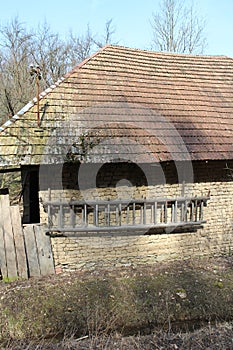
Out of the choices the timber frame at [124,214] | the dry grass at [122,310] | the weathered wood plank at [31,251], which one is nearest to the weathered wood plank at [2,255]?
the dry grass at [122,310]

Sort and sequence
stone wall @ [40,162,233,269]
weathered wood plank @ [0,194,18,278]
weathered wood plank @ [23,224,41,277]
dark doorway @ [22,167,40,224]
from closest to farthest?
weathered wood plank @ [0,194,18,278] < weathered wood plank @ [23,224,41,277] < stone wall @ [40,162,233,269] < dark doorway @ [22,167,40,224]

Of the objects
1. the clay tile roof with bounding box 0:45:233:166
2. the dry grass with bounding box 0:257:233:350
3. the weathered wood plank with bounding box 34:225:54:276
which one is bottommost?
the dry grass with bounding box 0:257:233:350

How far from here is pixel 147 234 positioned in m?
6.49

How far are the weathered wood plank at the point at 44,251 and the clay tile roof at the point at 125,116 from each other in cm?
156

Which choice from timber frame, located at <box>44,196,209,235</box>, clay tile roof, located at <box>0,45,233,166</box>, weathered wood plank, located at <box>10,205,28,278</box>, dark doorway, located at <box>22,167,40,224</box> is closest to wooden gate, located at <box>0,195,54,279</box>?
weathered wood plank, located at <box>10,205,28,278</box>

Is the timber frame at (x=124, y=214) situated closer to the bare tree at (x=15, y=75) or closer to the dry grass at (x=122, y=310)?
the dry grass at (x=122, y=310)

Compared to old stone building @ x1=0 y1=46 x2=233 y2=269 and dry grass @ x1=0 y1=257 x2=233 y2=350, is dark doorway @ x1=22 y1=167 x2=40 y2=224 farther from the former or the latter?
dry grass @ x1=0 y1=257 x2=233 y2=350

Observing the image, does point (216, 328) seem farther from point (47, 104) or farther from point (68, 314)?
point (47, 104)

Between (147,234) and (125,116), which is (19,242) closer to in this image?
(147,234)

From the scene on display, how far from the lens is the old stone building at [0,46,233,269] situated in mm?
5836

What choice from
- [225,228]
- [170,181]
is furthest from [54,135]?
[225,228]

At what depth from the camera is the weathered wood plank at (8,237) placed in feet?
18.4

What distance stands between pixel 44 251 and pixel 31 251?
0.27 metres

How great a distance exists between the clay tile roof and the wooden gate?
115cm
